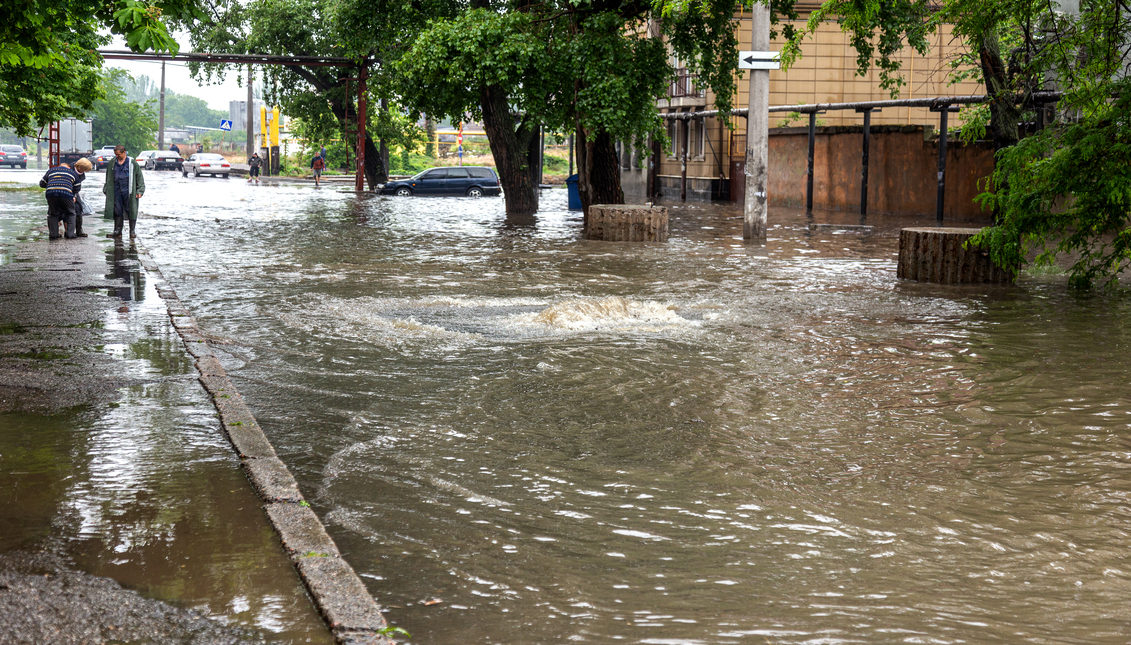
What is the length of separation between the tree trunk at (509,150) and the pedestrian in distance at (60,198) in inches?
399

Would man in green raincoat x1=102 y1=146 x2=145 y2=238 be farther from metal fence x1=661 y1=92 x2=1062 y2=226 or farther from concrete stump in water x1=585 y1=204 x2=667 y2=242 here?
metal fence x1=661 y1=92 x2=1062 y2=226

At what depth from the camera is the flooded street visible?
12.4 feet

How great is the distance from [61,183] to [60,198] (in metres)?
0.29

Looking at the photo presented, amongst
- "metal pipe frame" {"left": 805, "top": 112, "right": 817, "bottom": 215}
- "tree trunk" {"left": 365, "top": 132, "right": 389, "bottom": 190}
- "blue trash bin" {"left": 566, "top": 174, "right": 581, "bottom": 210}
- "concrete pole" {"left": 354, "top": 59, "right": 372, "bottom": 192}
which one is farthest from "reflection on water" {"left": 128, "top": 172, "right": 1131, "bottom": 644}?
"tree trunk" {"left": 365, "top": 132, "right": 389, "bottom": 190}

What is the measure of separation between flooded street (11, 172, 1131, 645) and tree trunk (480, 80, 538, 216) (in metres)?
14.0

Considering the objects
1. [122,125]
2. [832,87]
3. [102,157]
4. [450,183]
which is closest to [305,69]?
[450,183]

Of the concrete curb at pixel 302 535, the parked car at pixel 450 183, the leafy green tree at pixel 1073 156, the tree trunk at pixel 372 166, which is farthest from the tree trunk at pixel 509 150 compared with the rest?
the concrete curb at pixel 302 535

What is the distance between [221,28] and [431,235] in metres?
24.2

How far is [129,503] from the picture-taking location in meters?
4.59

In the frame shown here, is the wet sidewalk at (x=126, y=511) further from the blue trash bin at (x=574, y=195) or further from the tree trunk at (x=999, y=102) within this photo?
the blue trash bin at (x=574, y=195)

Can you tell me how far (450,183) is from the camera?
39156 millimetres

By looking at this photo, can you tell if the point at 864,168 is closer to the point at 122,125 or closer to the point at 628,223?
the point at 628,223

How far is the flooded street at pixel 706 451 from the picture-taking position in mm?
3781

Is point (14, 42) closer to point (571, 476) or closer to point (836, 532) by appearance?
point (571, 476)
